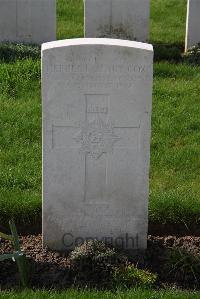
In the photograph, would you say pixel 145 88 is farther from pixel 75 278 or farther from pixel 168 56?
pixel 168 56

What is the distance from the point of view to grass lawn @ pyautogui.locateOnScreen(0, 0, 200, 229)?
5352 mm

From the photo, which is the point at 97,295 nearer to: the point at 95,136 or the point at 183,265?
the point at 183,265

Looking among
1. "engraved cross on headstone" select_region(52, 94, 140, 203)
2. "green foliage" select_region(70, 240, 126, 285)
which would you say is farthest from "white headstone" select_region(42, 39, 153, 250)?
"green foliage" select_region(70, 240, 126, 285)

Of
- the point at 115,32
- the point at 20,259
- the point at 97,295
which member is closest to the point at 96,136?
the point at 20,259

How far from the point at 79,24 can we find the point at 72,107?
6.81 meters

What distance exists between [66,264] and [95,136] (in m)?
0.86

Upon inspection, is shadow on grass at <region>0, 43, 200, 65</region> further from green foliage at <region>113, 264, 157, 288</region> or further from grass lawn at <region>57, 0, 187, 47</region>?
green foliage at <region>113, 264, 157, 288</region>

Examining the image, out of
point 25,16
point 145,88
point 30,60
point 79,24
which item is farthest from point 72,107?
point 79,24

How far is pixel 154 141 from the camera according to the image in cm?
668

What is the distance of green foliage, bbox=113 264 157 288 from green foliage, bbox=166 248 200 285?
0.59 feet

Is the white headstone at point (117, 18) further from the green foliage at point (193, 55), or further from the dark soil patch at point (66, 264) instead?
the dark soil patch at point (66, 264)

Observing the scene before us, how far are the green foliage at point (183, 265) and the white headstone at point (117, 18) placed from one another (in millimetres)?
5840

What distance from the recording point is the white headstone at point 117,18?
33.1 feet

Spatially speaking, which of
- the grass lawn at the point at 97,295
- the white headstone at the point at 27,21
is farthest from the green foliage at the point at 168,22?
the grass lawn at the point at 97,295
